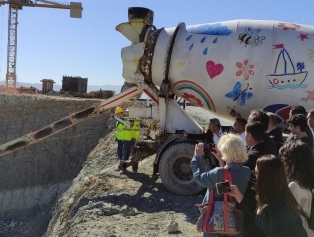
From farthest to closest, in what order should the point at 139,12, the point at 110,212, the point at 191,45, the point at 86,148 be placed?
the point at 86,148 → the point at 139,12 → the point at 191,45 → the point at 110,212

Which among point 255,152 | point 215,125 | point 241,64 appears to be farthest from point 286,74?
point 255,152

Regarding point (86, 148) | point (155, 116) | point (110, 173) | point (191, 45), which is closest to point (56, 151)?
point (86, 148)

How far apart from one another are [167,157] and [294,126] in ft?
12.2

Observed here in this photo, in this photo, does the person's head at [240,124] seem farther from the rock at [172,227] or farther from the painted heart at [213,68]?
the painted heart at [213,68]

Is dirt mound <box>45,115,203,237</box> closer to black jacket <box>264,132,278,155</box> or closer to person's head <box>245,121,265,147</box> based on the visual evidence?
black jacket <box>264,132,278,155</box>

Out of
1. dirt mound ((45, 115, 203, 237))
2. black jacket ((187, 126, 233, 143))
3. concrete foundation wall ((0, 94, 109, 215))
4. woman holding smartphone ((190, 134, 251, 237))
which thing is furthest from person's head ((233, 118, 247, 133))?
concrete foundation wall ((0, 94, 109, 215))

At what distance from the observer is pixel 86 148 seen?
771 inches

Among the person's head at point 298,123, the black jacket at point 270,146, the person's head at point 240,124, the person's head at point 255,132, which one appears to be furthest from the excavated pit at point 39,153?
the person's head at point 255,132

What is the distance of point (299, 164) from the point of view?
357cm

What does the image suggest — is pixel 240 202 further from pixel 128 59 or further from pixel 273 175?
pixel 128 59

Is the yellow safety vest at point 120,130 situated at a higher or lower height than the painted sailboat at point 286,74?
lower

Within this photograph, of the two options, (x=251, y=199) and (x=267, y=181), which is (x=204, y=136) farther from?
(x=267, y=181)

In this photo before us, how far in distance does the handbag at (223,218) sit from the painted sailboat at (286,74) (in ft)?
14.2

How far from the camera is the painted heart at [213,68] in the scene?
25.9 ft
